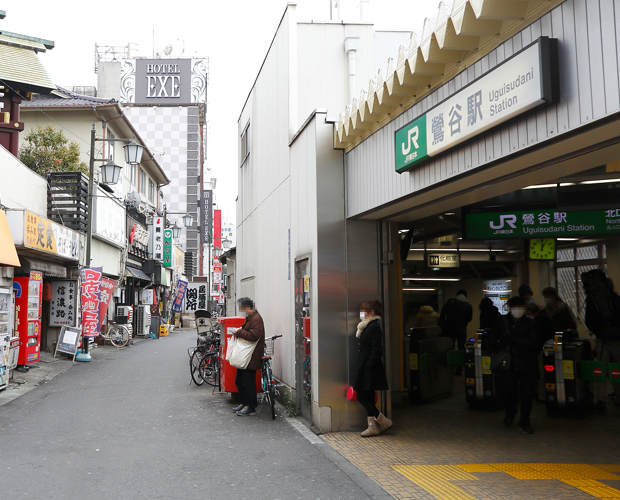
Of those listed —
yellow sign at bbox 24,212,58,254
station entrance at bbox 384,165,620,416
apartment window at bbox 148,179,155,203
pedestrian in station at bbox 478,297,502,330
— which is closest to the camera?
station entrance at bbox 384,165,620,416

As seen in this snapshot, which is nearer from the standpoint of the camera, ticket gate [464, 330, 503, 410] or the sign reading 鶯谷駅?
the sign reading 鶯谷駅

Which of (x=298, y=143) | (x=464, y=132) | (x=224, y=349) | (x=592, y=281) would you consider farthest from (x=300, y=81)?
(x=464, y=132)

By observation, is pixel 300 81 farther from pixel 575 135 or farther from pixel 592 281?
pixel 575 135

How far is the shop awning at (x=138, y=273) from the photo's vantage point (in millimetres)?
29297

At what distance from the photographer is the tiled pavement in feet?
18.0

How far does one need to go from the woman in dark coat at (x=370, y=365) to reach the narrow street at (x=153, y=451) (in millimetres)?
908

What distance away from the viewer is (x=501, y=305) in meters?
16.0

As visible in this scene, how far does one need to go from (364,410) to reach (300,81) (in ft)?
21.8

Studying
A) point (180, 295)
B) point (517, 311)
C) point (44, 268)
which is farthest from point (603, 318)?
point (180, 295)

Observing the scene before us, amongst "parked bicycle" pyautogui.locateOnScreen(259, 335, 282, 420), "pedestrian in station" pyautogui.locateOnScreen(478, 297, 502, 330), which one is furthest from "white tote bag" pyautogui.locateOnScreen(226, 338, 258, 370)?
"pedestrian in station" pyautogui.locateOnScreen(478, 297, 502, 330)

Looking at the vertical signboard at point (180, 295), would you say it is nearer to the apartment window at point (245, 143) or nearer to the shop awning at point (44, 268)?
the shop awning at point (44, 268)

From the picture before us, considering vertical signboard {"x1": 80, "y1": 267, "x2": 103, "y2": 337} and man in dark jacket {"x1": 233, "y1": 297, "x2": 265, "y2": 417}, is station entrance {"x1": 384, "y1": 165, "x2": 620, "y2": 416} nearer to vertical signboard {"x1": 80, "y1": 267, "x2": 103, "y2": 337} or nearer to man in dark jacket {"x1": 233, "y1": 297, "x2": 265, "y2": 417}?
man in dark jacket {"x1": 233, "y1": 297, "x2": 265, "y2": 417}

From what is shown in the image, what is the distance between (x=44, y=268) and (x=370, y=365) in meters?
12.5

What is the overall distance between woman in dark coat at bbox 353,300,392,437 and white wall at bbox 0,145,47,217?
9797 millimetres
